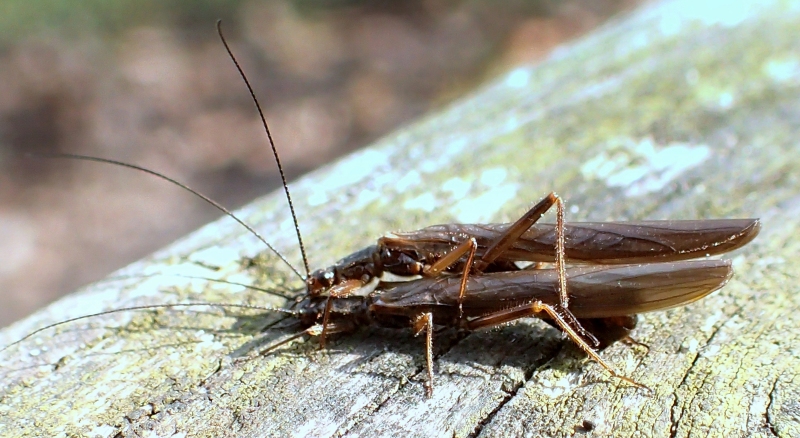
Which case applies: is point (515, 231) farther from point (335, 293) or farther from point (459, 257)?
point (335, 293)

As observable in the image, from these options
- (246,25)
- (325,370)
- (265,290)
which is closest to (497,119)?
(265,290)

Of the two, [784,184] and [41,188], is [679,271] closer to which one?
[784,184]

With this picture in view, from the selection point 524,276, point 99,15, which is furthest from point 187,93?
point 524,276

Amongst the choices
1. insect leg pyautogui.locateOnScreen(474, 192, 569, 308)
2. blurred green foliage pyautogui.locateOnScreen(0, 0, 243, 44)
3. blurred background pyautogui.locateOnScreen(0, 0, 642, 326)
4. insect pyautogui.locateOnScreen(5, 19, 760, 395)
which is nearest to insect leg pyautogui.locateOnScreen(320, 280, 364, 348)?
insect pyautogui.locateOnScreen(5, 19, 760, 395)

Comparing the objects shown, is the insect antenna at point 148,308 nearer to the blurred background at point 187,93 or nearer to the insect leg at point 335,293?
the insect leg at point 335,293

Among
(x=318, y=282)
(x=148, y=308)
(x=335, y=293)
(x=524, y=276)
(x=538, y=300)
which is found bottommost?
(x=538, y=300)

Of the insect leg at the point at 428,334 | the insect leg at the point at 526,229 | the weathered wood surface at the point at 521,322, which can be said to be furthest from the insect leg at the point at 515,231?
the insect leg at the point at 428,334
